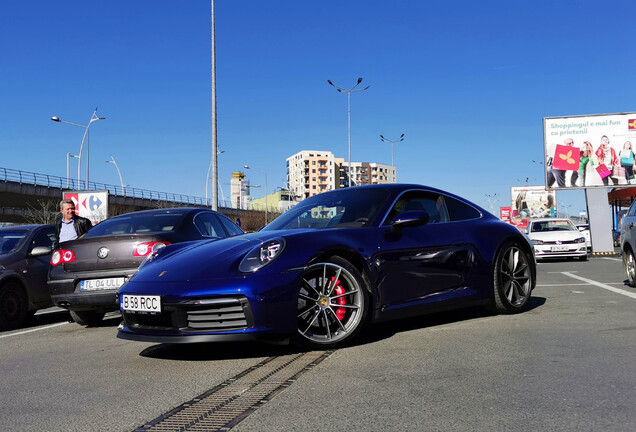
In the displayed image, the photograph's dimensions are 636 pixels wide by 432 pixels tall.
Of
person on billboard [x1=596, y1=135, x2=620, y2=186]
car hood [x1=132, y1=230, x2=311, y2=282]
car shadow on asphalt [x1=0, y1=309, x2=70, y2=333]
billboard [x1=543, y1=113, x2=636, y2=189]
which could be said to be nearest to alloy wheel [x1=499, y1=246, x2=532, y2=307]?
car hood [x1=132, y1=230, x2=311, y2=282]

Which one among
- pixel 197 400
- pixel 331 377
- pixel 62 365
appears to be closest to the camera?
pixel 197 400

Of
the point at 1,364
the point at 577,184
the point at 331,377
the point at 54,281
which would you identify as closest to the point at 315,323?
the point at 331,377

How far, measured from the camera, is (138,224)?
24.7 feet

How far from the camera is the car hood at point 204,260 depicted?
4539 mm

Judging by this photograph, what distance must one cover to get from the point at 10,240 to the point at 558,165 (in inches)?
937

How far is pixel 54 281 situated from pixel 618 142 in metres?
25.2

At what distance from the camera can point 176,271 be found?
4.70 meters

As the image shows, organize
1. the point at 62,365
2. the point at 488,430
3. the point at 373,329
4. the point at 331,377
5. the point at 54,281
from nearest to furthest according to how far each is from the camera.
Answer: the point at 488,430
the point at 331,377
the point at 62,365
the point at 373,329
the point at 54,281

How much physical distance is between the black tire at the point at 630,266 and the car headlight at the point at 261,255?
6570 millimetres

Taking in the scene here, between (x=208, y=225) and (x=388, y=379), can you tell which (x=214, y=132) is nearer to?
(x=208, y=225)

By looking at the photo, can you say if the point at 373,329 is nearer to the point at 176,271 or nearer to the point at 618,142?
the point at 176,271

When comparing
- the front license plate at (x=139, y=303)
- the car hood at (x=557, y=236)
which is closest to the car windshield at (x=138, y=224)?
the front license plate at (x=139, y=303)

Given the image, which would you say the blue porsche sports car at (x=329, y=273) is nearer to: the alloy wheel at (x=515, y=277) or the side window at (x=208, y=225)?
the alloy wheel at (x=515, y=277)

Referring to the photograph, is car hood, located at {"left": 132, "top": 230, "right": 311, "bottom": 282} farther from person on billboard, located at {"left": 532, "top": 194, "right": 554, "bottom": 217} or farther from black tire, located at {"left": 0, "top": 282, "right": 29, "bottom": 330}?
person on billboard, located at {"left": 532, "top": 194, "right": 554, "bottom": 217}
